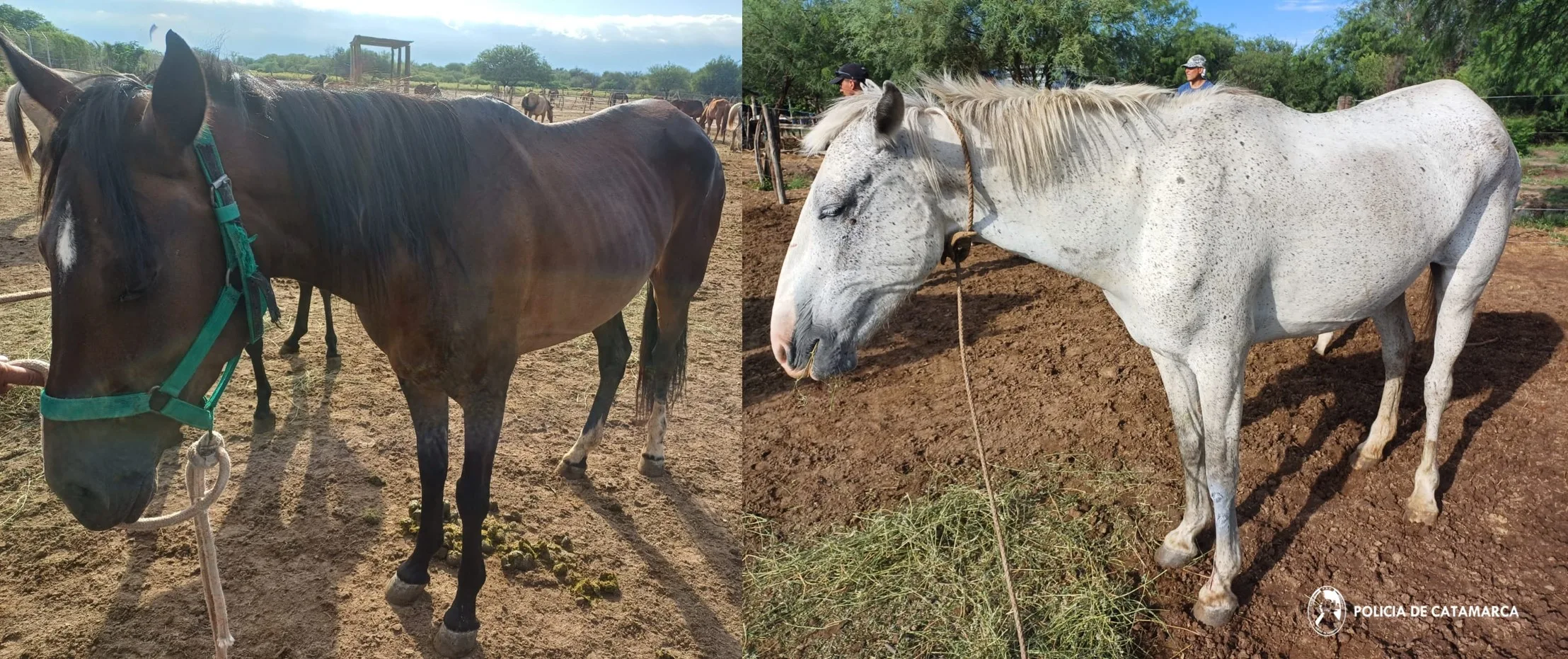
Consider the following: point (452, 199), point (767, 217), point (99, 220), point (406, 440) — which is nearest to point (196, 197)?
point (99, 220)

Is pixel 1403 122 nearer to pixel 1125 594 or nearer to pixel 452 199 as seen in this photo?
pixel 1125 594

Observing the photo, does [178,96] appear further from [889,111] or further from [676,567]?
[676,567]

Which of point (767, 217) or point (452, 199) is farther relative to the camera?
point (767, 217)

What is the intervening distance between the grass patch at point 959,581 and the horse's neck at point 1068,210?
1232 mm

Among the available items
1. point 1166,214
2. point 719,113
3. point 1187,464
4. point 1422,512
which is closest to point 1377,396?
point 1422,512

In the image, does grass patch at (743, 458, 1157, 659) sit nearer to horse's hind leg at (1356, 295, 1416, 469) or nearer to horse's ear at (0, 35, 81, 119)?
horse's hind leg at (1356, 295, 1416, 469)

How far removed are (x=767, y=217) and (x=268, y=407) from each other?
6118mm

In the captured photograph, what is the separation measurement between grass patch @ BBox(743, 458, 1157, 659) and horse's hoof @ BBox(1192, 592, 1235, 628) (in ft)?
0.54

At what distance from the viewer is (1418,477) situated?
3201mm

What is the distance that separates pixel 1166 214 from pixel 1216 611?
1.37m

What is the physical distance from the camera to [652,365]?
12.8 ft

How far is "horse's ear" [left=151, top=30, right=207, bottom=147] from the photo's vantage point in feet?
4.93

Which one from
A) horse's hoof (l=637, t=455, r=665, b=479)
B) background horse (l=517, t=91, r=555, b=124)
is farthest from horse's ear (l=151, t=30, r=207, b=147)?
background horse (l=517, t=91, r=555, b=124)

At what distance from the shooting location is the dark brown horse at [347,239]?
5.06 ft
